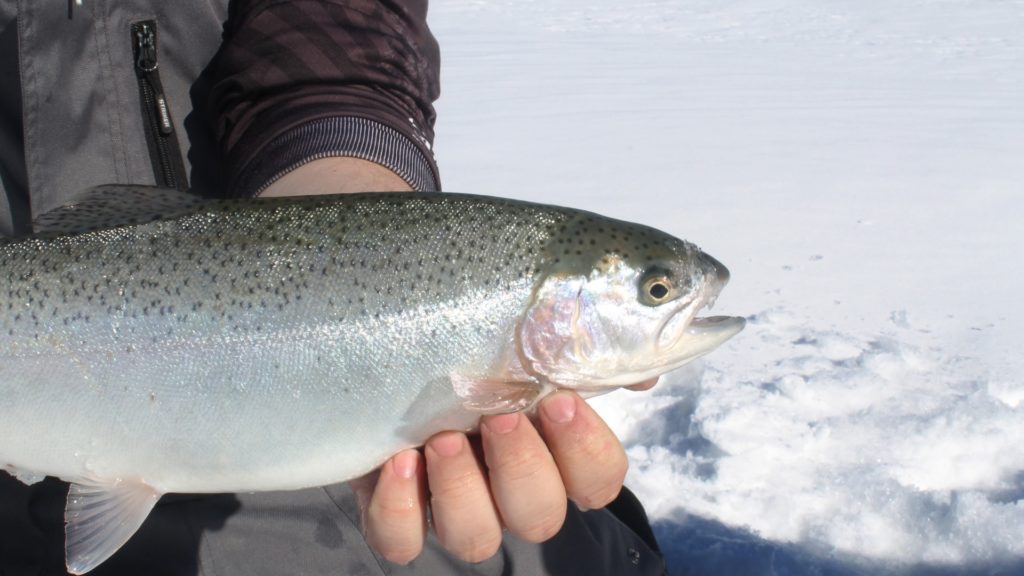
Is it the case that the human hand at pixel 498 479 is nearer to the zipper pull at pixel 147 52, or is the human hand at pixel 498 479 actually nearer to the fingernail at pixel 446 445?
the fingernail at pixel 446 445

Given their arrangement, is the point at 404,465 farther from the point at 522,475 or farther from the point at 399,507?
the point at 522,475

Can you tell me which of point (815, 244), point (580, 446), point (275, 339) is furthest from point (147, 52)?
point (815, 244)

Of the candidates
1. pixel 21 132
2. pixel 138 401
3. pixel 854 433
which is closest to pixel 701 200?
pixel 854 433

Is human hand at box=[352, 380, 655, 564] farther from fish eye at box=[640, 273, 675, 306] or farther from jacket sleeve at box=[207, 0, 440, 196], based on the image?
jacket sleeve at box=[207, 0, 440, 196]

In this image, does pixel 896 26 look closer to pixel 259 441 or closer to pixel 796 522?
pixel 796 522

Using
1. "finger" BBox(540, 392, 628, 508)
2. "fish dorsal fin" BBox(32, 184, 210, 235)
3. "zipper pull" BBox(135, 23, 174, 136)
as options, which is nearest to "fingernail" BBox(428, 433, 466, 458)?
"finger" BBox(540, 392, 628, 508)

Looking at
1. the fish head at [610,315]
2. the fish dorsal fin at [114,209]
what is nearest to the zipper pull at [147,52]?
the fish dorsal fin at [114,209]

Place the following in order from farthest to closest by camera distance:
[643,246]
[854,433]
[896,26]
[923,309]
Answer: [896,26] < [923,309] < [854,433] < [643,246]
